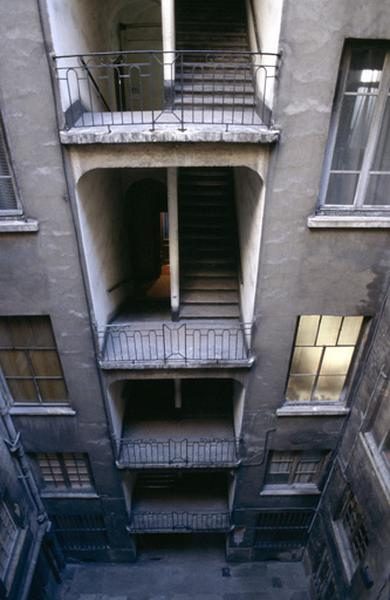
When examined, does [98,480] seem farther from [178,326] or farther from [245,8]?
[245,8]

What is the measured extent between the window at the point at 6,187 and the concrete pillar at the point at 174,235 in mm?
3146

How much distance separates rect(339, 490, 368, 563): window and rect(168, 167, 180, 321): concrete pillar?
6787 millimetres

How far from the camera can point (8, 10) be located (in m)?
6.16

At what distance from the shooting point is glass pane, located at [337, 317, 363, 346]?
937 centimetres

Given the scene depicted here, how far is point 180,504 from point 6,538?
5410 mm

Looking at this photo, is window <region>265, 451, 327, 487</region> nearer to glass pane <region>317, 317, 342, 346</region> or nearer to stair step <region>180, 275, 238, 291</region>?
glass pane <region>317, 317, 342, 346</region>

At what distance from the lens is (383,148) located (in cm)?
778

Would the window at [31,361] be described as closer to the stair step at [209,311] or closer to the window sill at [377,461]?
the stair step at [209,311]

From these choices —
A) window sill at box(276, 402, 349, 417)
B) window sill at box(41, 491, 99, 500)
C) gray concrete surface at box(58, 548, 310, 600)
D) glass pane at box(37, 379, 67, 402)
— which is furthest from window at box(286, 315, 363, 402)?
gray concrete surface at box(58, 548, 310, 600)

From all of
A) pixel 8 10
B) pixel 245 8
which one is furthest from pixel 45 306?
pixel 245 8

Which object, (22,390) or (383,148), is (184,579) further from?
(383,148)

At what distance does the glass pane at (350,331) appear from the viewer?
369 inches

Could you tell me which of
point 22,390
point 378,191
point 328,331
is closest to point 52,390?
point 22,390

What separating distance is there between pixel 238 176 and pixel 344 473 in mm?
8592
